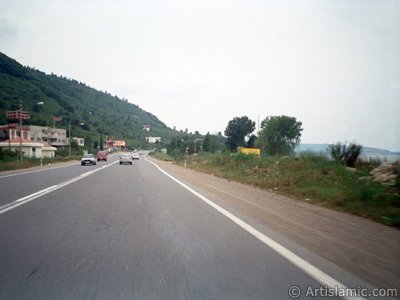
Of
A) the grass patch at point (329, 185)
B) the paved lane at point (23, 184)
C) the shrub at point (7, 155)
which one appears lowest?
the shrub at point (7, 155)

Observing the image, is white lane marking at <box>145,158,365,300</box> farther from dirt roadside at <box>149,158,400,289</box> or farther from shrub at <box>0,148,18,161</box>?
shrub at <box>0,148,18,161</box>

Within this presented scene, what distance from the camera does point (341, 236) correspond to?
7160mm

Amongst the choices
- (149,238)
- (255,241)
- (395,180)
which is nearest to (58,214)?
(149,238)

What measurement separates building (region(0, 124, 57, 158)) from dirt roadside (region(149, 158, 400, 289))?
65.5 m

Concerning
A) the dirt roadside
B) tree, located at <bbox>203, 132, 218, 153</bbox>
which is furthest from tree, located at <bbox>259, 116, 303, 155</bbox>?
the dirt roadside

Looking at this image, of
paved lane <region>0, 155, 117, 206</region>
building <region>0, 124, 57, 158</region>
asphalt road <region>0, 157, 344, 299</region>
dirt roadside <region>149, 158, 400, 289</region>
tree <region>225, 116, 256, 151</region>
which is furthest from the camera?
tree <region>225, 116, 256, 151</region>

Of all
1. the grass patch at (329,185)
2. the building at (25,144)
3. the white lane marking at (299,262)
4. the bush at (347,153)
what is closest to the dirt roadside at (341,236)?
the white lane marking at (299,262)

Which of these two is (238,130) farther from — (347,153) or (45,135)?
(347,153)

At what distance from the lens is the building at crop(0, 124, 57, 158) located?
79.4 m

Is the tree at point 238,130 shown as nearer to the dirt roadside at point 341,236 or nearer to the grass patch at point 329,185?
the grass patch at point 329,185

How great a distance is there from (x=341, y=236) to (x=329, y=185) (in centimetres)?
855

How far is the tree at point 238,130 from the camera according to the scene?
117188 millimetres

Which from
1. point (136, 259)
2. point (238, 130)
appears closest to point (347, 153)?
point (136, 259)

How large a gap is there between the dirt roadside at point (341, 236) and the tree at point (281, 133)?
84.5m
